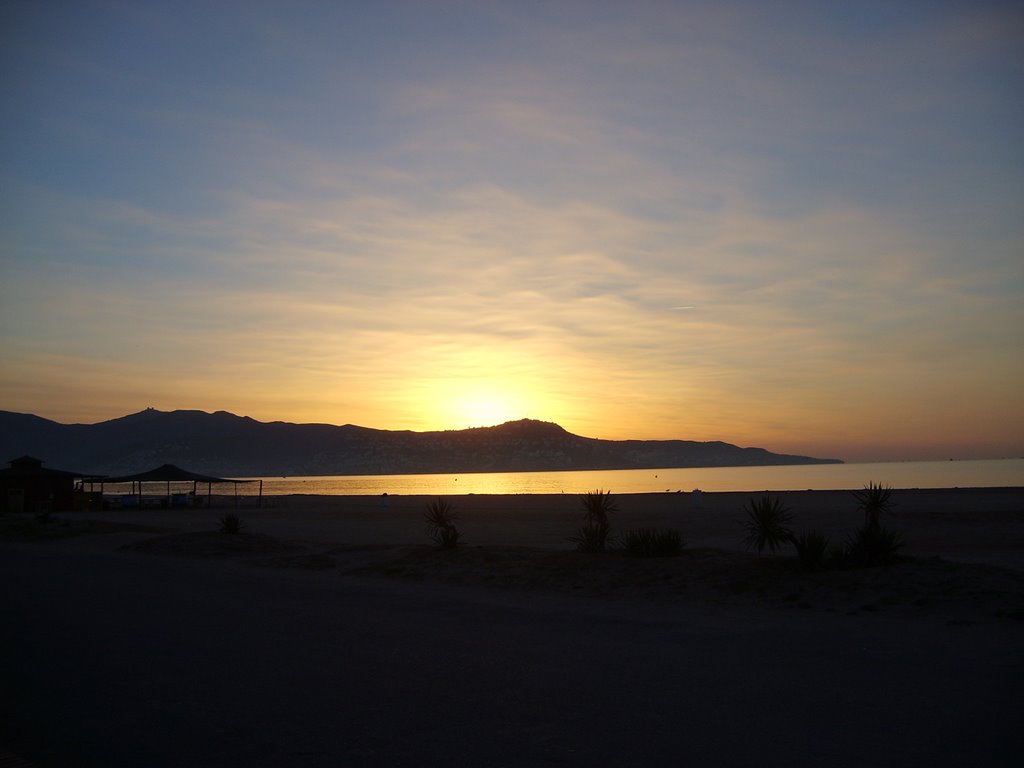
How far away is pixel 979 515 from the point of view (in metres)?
27.7

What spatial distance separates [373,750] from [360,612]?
21.8 ft

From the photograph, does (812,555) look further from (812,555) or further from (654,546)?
(654,546)

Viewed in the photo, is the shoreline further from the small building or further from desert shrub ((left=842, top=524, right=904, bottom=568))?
desert shrub ((left=842, top=524, right=904, bottom=568))

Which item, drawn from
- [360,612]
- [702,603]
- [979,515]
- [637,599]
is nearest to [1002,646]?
[702,603]

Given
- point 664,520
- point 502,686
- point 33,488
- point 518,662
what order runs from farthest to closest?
point 33,488 → point 664,520 → point 518,662 → point 502,686

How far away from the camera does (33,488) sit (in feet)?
149

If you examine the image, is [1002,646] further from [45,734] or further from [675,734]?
[45,734]

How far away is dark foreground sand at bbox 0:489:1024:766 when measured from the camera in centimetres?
622

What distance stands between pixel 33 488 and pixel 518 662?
44253 mm

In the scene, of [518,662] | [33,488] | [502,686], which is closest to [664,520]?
[518,662]

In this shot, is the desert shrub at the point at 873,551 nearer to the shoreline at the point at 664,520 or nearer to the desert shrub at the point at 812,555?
the desert shrub at the point at 812,555

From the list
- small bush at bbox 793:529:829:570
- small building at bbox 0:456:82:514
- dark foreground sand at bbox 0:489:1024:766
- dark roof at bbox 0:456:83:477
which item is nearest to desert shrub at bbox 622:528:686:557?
dark foreground sand at bbox 0:489:1024:766

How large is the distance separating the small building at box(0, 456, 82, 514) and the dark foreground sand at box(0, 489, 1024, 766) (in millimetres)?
29376

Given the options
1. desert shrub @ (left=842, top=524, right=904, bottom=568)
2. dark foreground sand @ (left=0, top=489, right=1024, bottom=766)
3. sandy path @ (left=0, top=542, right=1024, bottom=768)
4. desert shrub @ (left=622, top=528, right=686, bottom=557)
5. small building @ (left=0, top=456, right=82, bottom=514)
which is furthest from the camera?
small building @ (left=0, top=456, right=82, bottom=514)
